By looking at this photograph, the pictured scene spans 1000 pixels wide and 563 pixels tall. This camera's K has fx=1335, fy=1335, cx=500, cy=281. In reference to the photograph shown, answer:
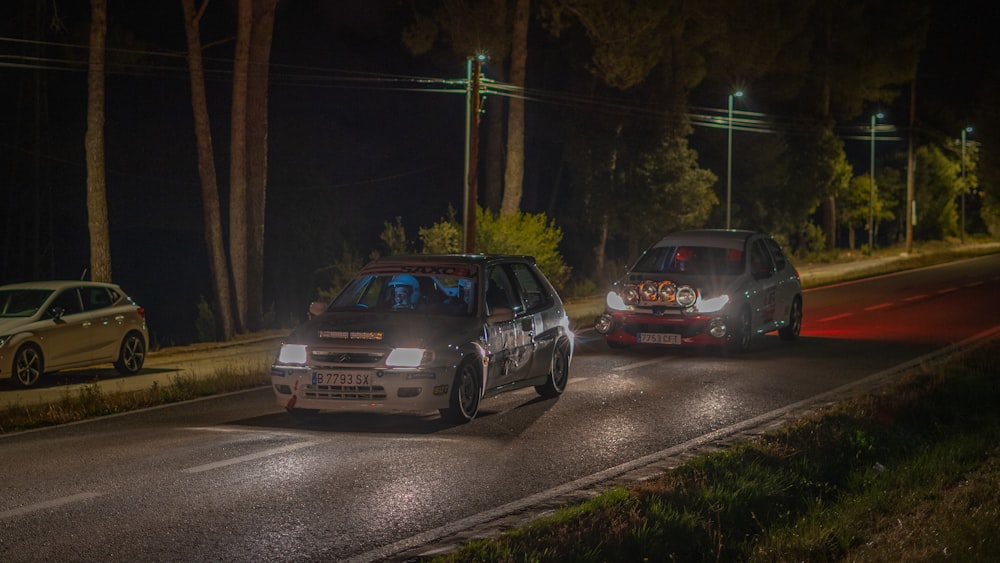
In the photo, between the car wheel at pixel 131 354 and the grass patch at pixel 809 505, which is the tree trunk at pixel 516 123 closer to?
the car wheel at pixel 131 354

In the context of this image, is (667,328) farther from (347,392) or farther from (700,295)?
(347,392)

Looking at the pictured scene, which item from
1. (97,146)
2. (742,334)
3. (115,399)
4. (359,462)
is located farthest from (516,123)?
(359,462)

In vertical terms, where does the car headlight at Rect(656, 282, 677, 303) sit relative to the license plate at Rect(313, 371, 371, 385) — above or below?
above

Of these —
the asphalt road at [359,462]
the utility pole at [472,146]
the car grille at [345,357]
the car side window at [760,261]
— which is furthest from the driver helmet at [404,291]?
the utility pole at [472,146]

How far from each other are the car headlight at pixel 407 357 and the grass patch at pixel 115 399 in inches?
145

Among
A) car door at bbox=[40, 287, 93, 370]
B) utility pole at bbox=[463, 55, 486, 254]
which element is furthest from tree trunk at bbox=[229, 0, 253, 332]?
car door at bbox=[40, 287, 93, 370]

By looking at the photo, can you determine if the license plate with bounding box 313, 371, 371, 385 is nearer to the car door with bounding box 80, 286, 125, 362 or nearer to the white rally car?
the white rally car

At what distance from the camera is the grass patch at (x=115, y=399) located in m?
13.5

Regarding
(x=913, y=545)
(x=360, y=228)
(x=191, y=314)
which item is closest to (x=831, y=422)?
(x=913, y=545)

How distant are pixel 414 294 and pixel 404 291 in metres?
0.14

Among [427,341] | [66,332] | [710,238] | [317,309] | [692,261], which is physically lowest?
[66,332]

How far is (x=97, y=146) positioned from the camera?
2964 centimetres

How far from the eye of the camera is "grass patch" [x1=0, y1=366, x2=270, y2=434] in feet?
44.4

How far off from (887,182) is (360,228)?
31.6 meters
